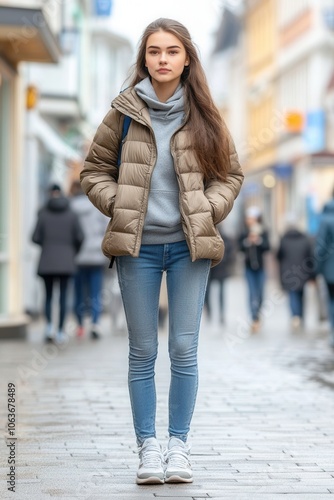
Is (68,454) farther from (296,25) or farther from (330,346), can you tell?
(296,25)

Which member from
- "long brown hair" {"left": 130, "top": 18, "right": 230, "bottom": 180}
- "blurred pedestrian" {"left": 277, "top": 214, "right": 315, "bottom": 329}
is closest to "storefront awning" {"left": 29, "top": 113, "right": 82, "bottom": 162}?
"blurred pedestrian" {"left": 277, "top": 214, "right": 315, "bottom": 329}

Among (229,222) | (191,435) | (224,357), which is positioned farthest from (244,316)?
(229,222)

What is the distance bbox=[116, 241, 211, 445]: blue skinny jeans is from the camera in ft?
20.0

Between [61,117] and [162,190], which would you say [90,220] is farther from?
[61,117]

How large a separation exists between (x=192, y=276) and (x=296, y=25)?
47291 mm

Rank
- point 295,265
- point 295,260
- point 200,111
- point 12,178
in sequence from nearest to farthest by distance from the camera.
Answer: point 200,111, point 12,178, point 295,265, point 295,260

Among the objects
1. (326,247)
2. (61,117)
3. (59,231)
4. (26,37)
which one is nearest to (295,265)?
(326,247)

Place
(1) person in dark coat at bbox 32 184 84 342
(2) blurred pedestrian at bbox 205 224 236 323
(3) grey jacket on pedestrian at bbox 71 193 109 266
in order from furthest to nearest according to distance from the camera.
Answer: (2) blurred pedestrian at bbox 205 224 236 323 < (3) grey jacket on pedestrian at bbox 71 193 109 266 < (1) person in dark coat at bbox 32 184 84 342

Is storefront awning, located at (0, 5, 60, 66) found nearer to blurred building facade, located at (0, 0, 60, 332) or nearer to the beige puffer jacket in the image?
blurred building facade, located at (0, 0, 60, 332)

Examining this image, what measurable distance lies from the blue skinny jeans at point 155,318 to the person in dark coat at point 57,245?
8.73 meters

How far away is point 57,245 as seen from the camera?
1505 cm

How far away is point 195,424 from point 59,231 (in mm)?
7320

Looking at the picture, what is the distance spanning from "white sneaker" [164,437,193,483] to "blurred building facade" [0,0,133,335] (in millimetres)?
5862

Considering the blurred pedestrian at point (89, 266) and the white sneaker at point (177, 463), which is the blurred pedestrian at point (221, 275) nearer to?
the blurred pedestrian at point (89, 266)
